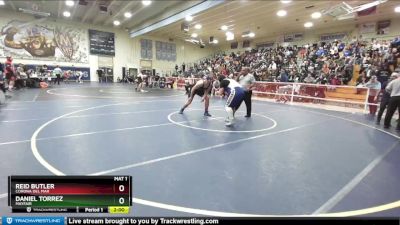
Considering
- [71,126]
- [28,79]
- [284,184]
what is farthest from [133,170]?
[28,79]

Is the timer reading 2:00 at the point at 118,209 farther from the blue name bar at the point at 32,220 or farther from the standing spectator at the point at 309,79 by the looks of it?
the standing spectator at the point at 309,79

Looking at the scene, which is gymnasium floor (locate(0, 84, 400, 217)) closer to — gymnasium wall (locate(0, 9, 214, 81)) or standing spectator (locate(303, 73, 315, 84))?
standing spectator (locate(303, 73, 315, 84))

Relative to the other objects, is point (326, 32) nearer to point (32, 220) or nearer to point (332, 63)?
point (332, 63)

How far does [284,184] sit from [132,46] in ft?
90.8

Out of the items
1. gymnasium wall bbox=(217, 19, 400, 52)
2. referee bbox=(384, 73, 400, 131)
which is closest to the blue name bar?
referee bbox=(384, 73, 400, 131)

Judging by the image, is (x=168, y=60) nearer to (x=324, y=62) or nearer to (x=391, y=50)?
(x=324, y=62)

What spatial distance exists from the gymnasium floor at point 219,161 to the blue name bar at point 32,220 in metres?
0.78

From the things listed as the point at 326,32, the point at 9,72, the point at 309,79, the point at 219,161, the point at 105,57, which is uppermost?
the point at 326,32

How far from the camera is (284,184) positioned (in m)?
2.93
